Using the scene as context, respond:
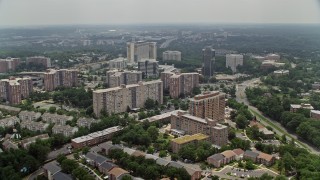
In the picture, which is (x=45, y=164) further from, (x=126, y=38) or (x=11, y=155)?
(x=126, y=38)

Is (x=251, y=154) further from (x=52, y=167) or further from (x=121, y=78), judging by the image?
(x=121, y=78)

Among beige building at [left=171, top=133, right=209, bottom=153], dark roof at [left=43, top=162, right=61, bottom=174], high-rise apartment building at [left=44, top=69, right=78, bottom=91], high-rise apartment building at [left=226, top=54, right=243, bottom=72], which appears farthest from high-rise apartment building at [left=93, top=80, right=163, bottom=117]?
high-rise apartment building at [left=226, top=54, right=243, bottom=72]

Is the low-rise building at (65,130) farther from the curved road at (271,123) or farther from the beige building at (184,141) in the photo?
the curved road at (271,123)

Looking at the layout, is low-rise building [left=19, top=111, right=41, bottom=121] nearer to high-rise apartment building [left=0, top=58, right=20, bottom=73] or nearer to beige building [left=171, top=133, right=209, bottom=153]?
beige building [left=171, top=133, right=209, bottom=153]

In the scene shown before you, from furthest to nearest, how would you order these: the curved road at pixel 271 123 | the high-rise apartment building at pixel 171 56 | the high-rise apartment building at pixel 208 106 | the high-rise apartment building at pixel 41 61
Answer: the high-rise apartment building at pixel 171 56, the high-rise apartment building at pixel 41 61, the high-rise apartment building at pixel 208 106, the curved road at pixel 271 123

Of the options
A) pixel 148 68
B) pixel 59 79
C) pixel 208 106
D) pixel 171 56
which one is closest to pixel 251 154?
pixel 208 106

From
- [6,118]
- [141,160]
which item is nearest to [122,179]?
[141,160]

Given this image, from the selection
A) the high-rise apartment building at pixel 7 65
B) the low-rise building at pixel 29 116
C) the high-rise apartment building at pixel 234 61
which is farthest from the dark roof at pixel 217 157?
the high-rise apartment building at pixel 7 65
